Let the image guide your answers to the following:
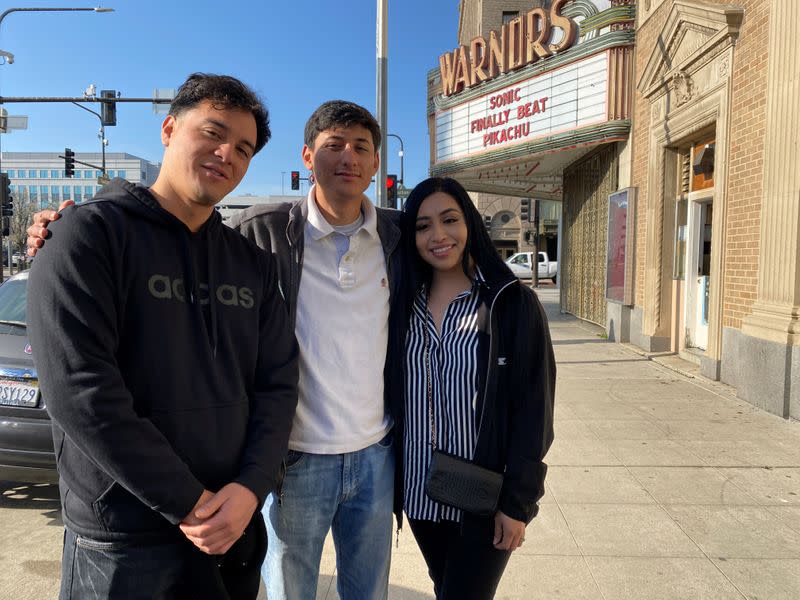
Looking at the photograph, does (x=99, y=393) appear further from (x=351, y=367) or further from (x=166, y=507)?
(x=351, y=367)

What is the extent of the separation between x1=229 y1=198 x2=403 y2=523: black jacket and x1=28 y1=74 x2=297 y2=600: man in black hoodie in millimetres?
223

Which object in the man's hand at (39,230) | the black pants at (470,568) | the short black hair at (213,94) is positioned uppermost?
the short black hair at (213,94)

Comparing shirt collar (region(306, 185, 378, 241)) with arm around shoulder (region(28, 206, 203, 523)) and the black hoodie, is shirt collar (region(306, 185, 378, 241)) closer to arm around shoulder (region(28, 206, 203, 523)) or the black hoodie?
the black hoodie

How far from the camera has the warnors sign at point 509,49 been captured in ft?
35.7

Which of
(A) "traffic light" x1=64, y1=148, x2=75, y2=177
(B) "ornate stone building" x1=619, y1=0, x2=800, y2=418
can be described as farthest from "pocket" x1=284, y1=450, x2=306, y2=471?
(A) "traffic light" x1=64, y1=148, x2=75, y2=177

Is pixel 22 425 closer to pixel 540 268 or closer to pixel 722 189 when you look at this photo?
pixel 722 189

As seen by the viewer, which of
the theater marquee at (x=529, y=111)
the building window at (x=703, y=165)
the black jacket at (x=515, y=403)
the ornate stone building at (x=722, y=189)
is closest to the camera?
the black jacket at (x=515, y=403)

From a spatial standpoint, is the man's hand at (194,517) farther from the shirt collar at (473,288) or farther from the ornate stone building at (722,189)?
the ornate stone building at (722,189)

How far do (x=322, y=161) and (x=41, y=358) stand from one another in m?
1.18

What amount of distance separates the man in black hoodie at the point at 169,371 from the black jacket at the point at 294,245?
223 millimetres

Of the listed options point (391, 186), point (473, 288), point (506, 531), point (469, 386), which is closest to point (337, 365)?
point (469, 386)

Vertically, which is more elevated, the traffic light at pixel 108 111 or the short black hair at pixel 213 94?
the traffic light at pixel 108 111

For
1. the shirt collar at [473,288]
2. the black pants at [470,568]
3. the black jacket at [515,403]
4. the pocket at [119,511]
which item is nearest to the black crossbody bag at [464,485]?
the black jacket at [515,403]

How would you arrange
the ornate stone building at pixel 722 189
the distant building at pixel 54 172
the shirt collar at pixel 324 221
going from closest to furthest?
the shirt collar at pixel 324 221 → the ornate stone building at pixel 722 189 → the distant building at pixel 54 172
